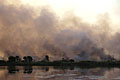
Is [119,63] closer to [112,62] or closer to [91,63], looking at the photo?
[112,62]

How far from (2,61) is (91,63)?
271ft

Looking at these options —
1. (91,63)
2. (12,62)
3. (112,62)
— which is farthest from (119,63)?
(12,62)

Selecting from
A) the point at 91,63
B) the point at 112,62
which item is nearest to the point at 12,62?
the point at 91,63

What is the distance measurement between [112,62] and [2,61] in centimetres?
9792

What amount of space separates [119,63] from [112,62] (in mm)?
6490

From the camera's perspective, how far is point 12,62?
17425 cm

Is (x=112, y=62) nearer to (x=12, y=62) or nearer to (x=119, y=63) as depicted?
(x=119, y=63)

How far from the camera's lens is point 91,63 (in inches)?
5792

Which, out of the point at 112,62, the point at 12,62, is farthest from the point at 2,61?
the point at 112,62

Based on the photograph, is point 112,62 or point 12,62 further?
point 12,62

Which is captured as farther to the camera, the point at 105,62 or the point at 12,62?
the point at 12,62

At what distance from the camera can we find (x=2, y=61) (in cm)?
17712

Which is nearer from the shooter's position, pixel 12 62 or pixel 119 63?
pixel 119 63

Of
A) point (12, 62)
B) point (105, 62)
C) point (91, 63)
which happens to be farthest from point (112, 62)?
point (12, 62)
